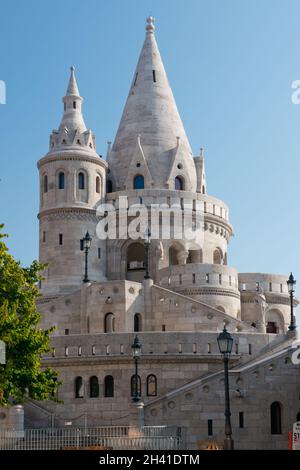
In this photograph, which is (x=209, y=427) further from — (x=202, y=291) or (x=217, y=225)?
(x=217, y=225)

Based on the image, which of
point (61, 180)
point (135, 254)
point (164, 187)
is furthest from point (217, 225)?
point (61, 180)

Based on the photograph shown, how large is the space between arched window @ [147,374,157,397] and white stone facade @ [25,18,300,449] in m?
0.06

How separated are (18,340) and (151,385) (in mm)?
8802

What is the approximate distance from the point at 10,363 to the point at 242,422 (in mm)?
9241

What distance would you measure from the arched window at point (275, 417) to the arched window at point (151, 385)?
5624 mm

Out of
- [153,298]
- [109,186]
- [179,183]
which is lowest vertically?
[153,298]

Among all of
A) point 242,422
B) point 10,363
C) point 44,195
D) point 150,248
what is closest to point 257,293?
point 150,248

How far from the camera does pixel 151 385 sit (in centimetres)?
4019

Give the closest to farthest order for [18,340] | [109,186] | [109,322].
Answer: [18,340]
[109,322]
[109,186]

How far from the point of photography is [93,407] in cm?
4003

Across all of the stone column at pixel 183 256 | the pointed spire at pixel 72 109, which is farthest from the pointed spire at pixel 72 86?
the stone column at pixel 183 256

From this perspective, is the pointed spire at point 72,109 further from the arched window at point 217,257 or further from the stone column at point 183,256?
the arched window at point 217,257

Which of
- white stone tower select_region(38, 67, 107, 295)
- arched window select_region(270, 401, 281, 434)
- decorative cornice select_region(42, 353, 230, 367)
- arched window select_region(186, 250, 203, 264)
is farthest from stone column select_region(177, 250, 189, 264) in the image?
arched window select_region(270, 401, 281, 434)

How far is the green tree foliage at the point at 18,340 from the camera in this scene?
3297cm
